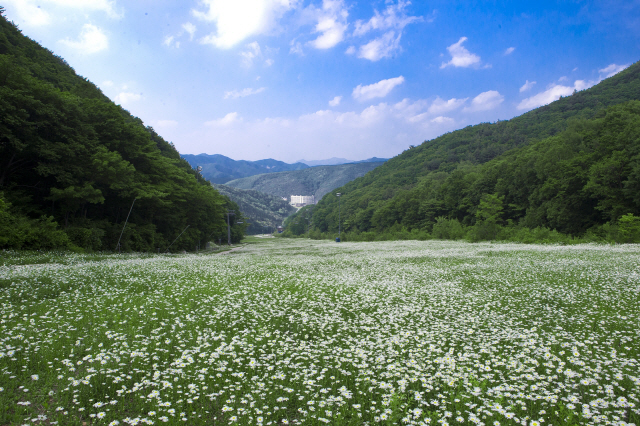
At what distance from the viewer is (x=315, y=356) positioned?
6531 millimetres

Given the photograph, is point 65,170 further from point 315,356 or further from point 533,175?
point 533,175

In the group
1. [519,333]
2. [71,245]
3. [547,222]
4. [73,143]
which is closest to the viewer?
[519,333]

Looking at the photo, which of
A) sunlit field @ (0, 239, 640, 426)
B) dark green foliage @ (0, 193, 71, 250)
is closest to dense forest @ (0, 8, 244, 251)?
dark green foliage @ (0, 193, 71, 250)

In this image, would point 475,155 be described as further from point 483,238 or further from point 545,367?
point 545,367

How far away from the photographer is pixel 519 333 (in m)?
8.09

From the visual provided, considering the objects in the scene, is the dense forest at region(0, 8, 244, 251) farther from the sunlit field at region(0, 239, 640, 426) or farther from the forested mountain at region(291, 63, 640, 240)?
the forested mountain at region(291, 63, 640, 240)

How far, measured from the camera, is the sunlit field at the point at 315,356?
4.66 metres

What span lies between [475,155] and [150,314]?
143 metres

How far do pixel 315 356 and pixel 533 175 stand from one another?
7700 cm

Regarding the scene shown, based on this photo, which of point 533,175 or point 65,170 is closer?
point 65,170

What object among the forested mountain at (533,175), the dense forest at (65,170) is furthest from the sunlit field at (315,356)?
the forested mountain at (533,175)

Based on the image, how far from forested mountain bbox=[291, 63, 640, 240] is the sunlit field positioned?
47.5 metres

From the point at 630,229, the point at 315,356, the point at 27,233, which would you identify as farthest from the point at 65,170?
the point at 630,229

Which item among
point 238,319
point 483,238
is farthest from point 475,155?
point 238,319
